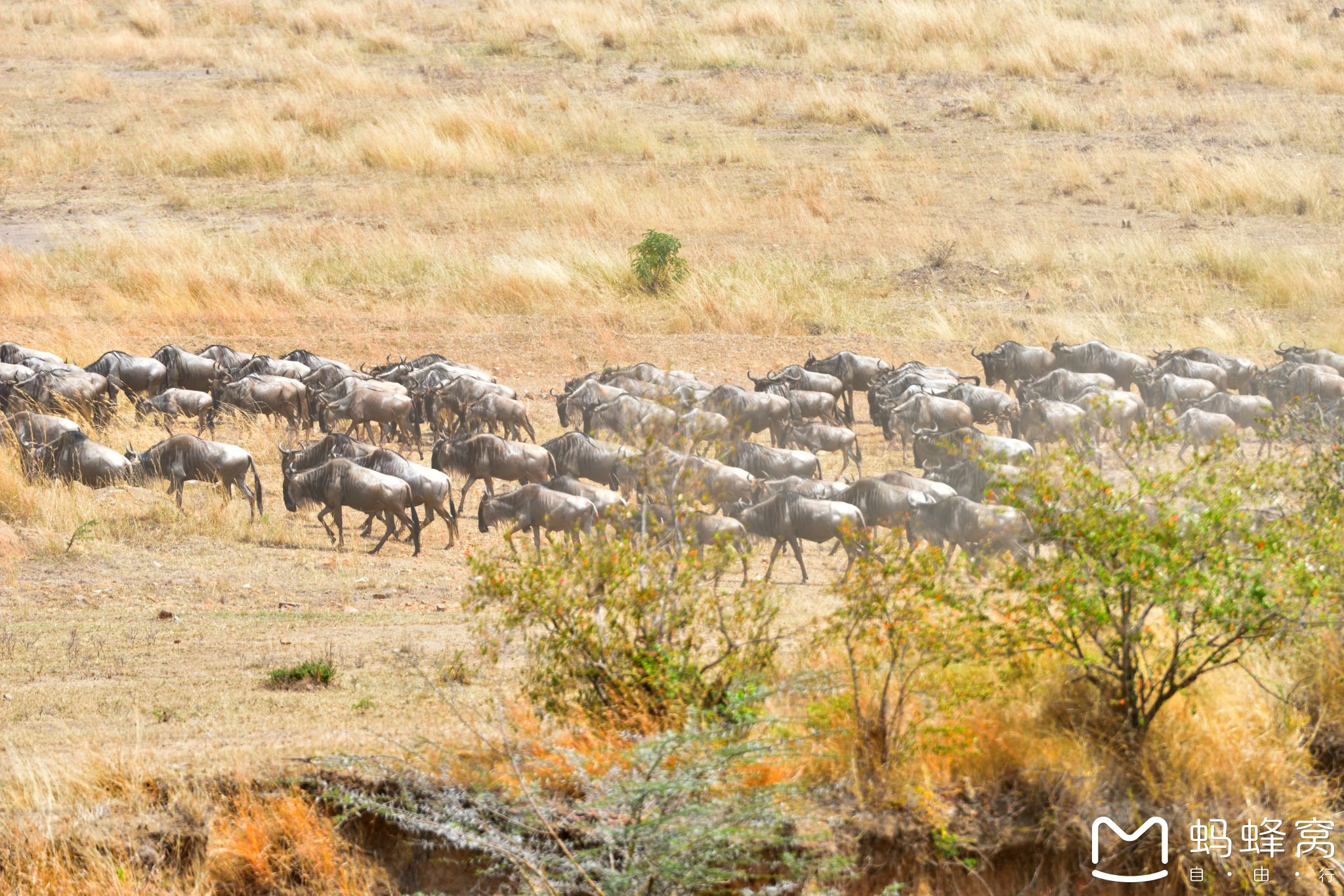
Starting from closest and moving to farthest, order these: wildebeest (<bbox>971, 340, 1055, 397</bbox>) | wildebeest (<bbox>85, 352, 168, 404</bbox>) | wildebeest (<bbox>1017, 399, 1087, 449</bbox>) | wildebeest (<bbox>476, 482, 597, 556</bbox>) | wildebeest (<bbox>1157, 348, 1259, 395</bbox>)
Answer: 1. wildebeest (<bbox>476, 482, 597, 556</bbox>)
2. wildebeest (<bbox>1017, 399, 1087, 449</bbox>)
3. wildebeest (<bbox>1157, 348, 1259, 395</bbox>)
4. wildebeest (<bbox>85, 352, 168, 404</bbox>)
5. wildebeest (<bbox>971, 340, 1055, 397</bbox>)

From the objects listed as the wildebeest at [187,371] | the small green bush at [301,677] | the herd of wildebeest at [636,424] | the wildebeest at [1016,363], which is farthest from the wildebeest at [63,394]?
the wildebeest at [1016,363]

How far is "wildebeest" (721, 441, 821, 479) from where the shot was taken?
42.9ft

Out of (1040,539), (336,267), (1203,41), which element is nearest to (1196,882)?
(1040,539)

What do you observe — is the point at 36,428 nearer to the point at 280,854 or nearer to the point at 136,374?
the point at 136,374

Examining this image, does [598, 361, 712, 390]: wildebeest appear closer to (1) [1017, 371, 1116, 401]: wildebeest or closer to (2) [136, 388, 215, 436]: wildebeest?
(1) [1017, 371, 1116, 401]: wildebeest

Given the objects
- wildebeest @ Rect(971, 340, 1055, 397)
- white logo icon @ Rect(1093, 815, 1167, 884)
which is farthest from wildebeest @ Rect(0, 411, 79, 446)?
wildebeest @ Rect(971, 340, 1055, 397)

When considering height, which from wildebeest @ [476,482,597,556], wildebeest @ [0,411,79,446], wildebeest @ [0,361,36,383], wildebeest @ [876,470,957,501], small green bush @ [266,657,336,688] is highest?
wildebeest @ [0,361,36,383]

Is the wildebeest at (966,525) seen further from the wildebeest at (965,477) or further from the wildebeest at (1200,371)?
the wildebeest at (1200,371)

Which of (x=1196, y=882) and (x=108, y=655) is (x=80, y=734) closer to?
(x=108, y=655)

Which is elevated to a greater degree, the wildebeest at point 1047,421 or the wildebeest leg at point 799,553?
the wildebeest at point 1047,421

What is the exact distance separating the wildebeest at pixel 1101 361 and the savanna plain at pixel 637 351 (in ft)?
7.89

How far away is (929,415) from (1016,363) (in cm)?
264

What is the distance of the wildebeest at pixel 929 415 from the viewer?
48.4 feet

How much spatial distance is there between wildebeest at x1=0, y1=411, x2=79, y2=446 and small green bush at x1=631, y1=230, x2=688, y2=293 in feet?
33.2
